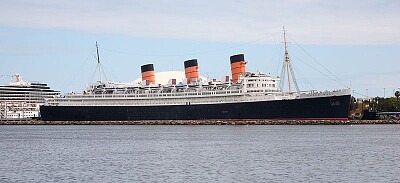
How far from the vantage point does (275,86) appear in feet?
312

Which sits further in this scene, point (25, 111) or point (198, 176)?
point (25, 111)

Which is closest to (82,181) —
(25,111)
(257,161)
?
(257,161)

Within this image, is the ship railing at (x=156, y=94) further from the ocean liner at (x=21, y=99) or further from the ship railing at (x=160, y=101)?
the ocean liner at (x=21, y=99)

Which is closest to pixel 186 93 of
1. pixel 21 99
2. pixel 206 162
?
pixel 21 99

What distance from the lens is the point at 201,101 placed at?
9656 centimetres

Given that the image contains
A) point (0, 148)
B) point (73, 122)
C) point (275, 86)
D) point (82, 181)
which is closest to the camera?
point (82, 181)

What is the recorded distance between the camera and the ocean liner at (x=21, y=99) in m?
133

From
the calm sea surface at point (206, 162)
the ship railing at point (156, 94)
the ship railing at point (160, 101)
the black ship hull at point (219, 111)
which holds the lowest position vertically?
the calm sea surface at point (206, 162)

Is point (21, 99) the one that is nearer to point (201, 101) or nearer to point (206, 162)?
point (201, 101)

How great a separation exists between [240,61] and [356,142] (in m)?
47.6

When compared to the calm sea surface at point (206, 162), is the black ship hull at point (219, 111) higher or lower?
higher

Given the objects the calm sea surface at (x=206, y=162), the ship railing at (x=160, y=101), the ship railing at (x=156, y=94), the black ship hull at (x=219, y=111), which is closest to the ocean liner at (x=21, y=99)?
the black ship hull at (x=219, y=111)

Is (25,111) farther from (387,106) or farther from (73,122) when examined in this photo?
(387,106)

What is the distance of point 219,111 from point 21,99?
202 ft
